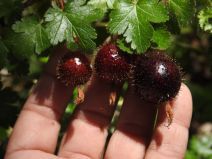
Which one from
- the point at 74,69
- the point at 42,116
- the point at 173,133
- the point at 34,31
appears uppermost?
the point at 34,31

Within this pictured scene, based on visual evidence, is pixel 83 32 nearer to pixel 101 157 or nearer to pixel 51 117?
pixel 51 117

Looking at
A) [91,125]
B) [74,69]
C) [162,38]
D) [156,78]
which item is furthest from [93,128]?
[162,38]

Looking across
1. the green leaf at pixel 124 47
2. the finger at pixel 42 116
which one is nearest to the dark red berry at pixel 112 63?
the green leaf at pixel 124 47

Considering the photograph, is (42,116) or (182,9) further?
(42,116)

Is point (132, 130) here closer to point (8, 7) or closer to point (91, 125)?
point (91, 125)

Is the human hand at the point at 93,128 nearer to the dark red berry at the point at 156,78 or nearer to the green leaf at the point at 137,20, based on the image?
the dark red berry at the point at 156,78

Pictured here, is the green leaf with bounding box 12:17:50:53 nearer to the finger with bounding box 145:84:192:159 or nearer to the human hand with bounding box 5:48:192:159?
the human hand with bounding box 5:48:192:159
